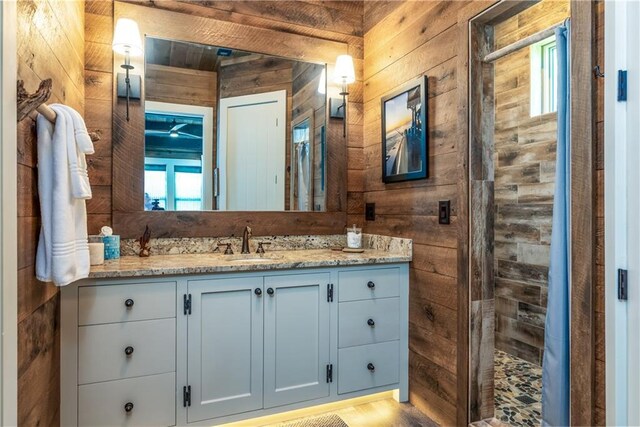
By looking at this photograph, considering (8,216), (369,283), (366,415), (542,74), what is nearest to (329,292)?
(369,283)

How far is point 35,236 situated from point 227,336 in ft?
3.17

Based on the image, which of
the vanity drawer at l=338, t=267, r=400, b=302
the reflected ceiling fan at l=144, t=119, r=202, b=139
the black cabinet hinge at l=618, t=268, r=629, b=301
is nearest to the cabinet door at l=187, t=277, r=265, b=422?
the vanity drawer at l=338, t=267, r=400, b=302

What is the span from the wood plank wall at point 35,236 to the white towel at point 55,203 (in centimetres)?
3

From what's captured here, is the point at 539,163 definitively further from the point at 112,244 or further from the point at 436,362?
the point at 112,244

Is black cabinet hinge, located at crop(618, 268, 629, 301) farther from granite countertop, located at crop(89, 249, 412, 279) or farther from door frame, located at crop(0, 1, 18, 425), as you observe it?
door frame, located at crop(0, 1, 18, 425)

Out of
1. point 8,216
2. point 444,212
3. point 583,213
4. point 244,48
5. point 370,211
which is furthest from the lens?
point 370,211

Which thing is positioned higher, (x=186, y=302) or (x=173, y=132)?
(x=173, y=132)

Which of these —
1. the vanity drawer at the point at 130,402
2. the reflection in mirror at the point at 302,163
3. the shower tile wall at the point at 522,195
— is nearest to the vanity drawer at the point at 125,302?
the vanity drawer at the point at 130,402

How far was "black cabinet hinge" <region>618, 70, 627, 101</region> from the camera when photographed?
121 centimetres

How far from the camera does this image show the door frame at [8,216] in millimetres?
945

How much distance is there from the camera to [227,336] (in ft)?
6.45

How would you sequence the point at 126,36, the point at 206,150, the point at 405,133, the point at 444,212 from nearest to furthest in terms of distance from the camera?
the point at 444,212 < the point at 126,36 < the point at 405,133 < the point at 206,150

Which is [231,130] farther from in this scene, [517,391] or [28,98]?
[517,391]

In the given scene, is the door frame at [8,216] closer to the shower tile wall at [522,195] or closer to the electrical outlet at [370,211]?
the electrical outlet at [370,211]
